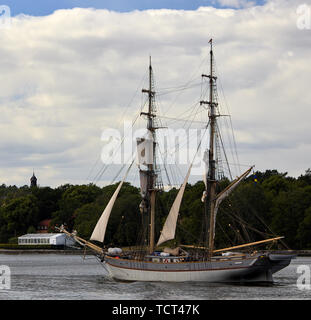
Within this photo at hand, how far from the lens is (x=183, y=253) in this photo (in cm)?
6756

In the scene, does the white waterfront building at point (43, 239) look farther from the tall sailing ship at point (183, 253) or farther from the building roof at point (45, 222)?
the tall sailing ship at point (183, 253)

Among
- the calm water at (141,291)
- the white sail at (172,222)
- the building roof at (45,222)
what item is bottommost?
the calm water at (141,291)

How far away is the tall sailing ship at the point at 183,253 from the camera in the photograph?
208 ft

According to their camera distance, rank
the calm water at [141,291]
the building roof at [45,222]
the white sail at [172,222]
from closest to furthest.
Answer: the calm water at [141,291]
the white sail at [172,222]
the building roof at [45,222]

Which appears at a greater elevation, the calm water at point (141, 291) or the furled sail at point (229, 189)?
the furled sail at point (229, 189)

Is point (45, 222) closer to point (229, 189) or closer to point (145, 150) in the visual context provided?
point (145, 150)

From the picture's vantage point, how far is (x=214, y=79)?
72.1 meters

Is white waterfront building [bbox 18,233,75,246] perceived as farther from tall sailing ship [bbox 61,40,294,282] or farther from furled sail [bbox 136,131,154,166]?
furled sail [bbox 136,131,154,166]

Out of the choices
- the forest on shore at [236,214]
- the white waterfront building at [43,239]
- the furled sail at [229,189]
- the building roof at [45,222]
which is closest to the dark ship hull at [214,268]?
the furled sail at [229,189]

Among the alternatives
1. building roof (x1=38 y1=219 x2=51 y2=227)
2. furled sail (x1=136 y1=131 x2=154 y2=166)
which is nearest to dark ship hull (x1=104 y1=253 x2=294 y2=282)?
furled sail (x1=136 y1=131 x2=154 y2=166)

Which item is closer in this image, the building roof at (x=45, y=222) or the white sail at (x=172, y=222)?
the white sail at (x=172, y=222)
